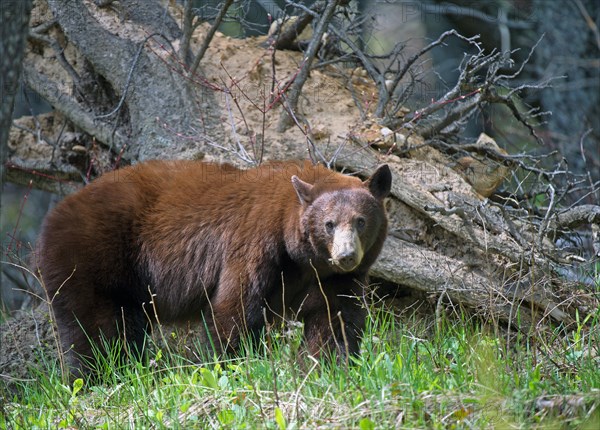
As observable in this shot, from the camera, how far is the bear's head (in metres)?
5.98

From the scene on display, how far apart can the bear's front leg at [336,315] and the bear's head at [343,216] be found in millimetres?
186

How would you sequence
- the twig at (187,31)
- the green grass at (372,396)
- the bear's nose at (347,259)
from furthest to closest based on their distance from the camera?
the twig at (187,31) → the bear's nose at (347,259) → the green grass at (372,396)

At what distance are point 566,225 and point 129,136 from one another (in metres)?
4.34

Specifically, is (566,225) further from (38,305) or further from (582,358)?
(38,305)

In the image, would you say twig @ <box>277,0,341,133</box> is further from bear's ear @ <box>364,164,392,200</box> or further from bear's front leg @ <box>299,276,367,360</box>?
bear's front leg @ <box>299,276,367,360</box>

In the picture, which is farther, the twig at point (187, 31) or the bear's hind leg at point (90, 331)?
the twig at point (187, 31)

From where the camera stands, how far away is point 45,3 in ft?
29.8

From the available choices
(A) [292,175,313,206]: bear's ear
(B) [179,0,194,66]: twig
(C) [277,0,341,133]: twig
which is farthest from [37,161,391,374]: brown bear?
(B) [179,0,194,66]: twig

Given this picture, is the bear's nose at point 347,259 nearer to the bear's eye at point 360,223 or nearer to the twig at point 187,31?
the bear's eye at point 360,223

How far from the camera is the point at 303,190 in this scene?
6.17m

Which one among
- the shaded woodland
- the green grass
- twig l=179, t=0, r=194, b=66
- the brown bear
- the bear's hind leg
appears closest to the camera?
the green grass

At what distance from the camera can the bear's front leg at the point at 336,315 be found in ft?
20.2

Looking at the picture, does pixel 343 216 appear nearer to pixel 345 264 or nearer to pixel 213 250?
pixel 345 264

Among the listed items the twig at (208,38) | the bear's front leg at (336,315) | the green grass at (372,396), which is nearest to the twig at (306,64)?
the twig at (208,38)
